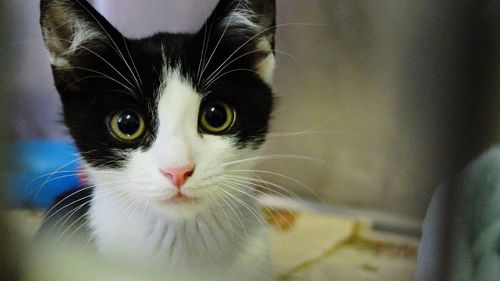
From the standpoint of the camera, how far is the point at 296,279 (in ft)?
2.32

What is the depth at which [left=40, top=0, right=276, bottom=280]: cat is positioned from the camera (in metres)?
0.61

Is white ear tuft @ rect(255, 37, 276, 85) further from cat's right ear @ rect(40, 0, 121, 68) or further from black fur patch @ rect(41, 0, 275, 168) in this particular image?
cat's right ear @ rect(40, 0, 121, 68)

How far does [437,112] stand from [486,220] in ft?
0.52

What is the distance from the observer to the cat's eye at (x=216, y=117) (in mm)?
630

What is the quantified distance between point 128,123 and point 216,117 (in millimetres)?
106

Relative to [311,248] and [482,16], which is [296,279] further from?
[482,16]

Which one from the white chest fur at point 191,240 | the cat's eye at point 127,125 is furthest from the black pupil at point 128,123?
the white chest fur at point 191,240

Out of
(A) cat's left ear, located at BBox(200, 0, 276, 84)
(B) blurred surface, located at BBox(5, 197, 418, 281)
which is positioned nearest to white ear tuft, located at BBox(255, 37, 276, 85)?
(A) cat's left ear, located at BBox(200, 0, 276, 84)

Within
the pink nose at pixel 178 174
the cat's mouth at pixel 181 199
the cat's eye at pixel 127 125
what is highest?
the cat's eye at pixel 127 125

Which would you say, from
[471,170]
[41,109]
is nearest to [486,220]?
[471,170]

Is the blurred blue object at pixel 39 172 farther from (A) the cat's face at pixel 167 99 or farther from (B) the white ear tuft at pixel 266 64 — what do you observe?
(B) the white ear tuft at pixel 266 64

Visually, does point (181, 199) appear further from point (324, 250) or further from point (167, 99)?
point (324, 250)

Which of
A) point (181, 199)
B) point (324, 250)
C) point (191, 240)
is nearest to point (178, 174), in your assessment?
point (181, 199)

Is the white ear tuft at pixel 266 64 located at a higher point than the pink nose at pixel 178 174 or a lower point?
higher
